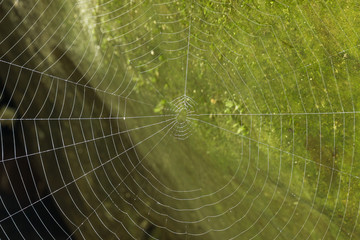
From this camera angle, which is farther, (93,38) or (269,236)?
(93,38)

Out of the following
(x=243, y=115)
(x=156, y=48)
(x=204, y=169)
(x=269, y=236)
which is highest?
(x=156, y=48)

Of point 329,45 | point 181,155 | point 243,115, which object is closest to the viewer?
point 329,45

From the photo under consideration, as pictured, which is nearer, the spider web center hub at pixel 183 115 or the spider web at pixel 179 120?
the spider web at pixel 179 120

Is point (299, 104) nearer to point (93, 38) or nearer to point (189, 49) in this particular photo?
point (189, 49)

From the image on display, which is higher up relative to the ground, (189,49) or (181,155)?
(189,49)

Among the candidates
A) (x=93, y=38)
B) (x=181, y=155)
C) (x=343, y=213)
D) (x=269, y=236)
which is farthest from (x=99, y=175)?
(x=343, y=213)

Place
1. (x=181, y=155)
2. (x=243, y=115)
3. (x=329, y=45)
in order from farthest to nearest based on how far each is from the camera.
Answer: (x=181, y=155) → (x=243, y=115) → (x=329, y=45)

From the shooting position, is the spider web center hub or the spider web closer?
the spider web
